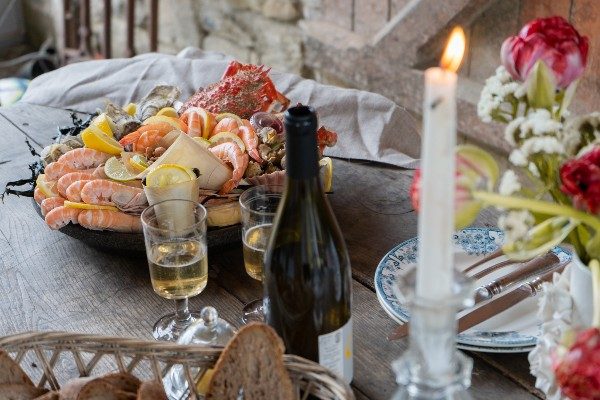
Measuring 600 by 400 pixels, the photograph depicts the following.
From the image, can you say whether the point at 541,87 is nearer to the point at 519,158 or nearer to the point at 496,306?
the point at 519,158

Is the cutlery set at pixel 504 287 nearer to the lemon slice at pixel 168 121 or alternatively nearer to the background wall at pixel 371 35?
the lemon slice at pixel 168 121

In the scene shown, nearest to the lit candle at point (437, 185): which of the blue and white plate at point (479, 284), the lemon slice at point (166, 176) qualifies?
the blue and white plate at point (479, 284)

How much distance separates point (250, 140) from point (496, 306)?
49 cm

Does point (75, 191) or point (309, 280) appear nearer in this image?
point (309, 280)

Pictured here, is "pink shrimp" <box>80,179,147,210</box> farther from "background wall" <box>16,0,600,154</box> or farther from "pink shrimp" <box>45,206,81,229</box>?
"background wall" <box>16,0,600,154</box>

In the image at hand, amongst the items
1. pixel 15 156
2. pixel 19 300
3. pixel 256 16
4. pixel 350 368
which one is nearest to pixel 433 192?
pixel 350 368

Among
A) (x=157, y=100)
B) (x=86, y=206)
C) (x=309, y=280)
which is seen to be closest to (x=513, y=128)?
(x=309, y=280)

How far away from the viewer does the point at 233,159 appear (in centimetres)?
120

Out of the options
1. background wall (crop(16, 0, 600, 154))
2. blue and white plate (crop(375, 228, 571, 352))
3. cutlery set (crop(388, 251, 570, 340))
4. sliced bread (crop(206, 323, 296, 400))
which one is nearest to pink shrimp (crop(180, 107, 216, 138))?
blue and white plate (crop(375, 228, 571, 352))

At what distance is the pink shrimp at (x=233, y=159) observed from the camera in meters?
1.19

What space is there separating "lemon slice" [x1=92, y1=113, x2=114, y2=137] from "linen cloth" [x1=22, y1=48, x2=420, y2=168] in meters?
0.42

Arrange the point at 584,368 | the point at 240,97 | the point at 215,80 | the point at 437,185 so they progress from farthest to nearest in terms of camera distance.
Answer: the point at 215,80 < the point at 240,97 < the point at 584,368 < the point at 437,185

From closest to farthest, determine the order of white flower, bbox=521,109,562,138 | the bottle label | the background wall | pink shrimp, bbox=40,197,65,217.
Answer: white flower, bbox=521,109,562,138
the bottle label
pink shrimp, bbox=40,197,65,217
the background wall

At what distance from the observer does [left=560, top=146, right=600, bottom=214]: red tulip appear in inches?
24.8
